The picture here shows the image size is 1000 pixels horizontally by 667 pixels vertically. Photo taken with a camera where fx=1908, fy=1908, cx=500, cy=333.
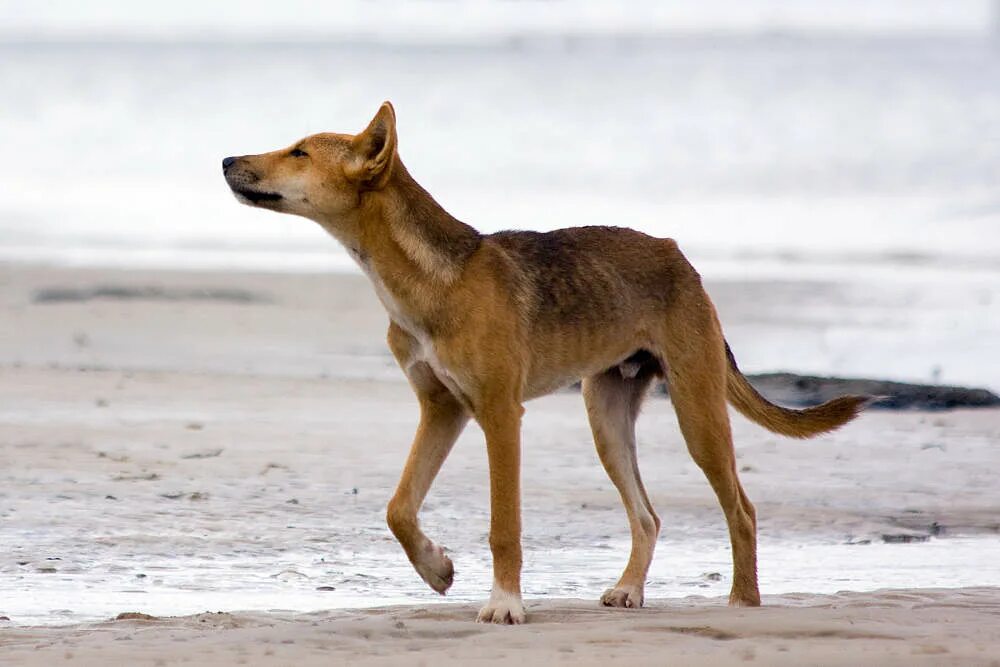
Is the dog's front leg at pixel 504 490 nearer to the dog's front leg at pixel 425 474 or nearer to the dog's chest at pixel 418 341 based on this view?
the dog's chest at pixel 418 341

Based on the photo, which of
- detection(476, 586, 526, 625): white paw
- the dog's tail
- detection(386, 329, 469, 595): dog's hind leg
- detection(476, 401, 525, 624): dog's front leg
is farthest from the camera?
the dog's tail

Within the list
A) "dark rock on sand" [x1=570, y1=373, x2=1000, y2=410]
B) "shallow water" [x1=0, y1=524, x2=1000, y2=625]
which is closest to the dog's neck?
"shallow water" [x1=0, y1=524, x2=1000, y2=625]

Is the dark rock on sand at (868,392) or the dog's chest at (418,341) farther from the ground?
the dark rock on sand at (868,392)

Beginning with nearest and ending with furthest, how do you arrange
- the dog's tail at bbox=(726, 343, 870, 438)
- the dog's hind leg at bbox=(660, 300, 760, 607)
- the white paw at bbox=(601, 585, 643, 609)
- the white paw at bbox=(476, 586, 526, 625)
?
the white paw at bbox=(476, 586, 526, 625), the white paw at bbox=(601, 585, 643, 609), the dog's hind leg at bbox=(660, 300, 760, 607), the dog's tail at bbox=(726, 343, 870, 438)

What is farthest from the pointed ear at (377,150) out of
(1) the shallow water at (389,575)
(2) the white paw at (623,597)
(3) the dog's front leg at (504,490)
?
(2) the white paw at (623,597)

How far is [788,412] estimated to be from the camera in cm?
947

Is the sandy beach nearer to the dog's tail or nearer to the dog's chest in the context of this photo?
the dog's tail

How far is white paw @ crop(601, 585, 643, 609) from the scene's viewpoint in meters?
8.41

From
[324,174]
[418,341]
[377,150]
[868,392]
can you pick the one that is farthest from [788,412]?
[868,392]

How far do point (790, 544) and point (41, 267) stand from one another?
15205 millimetres

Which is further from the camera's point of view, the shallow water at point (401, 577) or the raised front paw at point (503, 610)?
the shallow water at point (401, 577)

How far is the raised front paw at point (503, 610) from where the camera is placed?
25.5 ft

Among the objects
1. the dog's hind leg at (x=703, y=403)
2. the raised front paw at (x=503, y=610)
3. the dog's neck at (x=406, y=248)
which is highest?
the dog's neck at (x=406, y=248)

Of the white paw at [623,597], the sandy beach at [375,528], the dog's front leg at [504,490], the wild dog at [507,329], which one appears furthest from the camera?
the white paw at [623,597]
